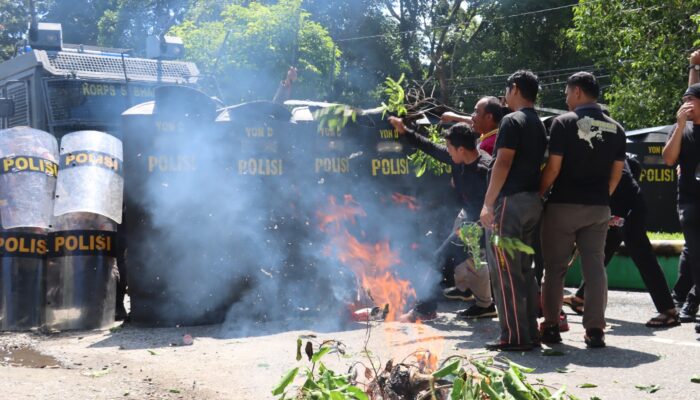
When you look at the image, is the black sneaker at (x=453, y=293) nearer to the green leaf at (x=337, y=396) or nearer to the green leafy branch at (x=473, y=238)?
the green leafy branch at (x=473, y=238)

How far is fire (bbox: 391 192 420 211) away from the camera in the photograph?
8523 millimetres

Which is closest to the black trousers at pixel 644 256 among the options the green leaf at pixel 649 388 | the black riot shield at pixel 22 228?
the green leaf at pixel 649 388

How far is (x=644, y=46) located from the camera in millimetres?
17031

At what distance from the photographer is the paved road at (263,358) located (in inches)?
197

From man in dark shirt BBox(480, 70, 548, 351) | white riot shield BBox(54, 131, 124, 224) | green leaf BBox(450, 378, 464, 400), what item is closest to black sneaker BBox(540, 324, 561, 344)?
man in dark shirt BBox(480, 70, 548, 351)

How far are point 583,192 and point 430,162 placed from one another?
2.46 meters

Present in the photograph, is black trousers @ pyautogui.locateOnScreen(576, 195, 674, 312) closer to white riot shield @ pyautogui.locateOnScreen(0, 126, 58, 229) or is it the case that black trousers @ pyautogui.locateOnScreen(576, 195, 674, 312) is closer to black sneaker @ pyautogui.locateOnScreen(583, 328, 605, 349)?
black sneaker @ pyautogui.locateOnScreen(583, 328, 605, 349)

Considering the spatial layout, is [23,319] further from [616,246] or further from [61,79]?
[616,246]

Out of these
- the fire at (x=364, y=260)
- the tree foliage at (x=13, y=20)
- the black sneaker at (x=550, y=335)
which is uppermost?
the tree foliage at (x=13, y=20)

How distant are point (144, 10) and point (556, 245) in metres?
36.4

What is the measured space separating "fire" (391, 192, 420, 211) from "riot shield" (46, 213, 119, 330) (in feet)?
9.53

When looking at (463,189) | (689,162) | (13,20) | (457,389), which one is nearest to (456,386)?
(457,389)

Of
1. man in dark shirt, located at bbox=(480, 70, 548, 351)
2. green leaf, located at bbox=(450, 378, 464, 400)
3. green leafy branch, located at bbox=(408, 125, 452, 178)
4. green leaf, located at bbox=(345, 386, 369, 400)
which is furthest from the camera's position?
green leafy branch, located at bbox=(408, 125, 452, 178)

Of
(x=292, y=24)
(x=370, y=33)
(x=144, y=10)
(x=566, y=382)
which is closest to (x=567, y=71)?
(x=370, y=33)
